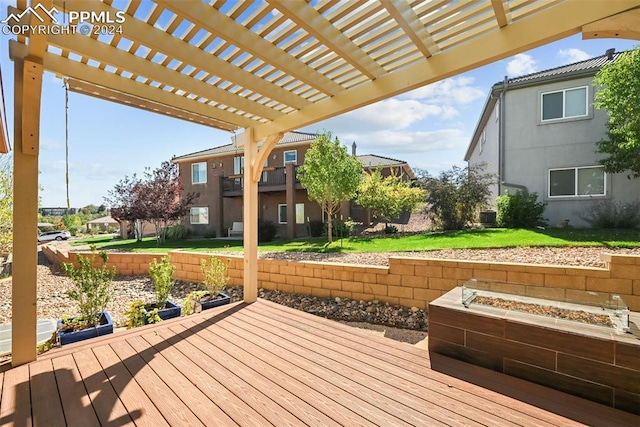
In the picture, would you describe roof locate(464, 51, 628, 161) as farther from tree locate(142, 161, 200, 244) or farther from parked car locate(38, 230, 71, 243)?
→ parked car locate(38, 230, 71, 243)

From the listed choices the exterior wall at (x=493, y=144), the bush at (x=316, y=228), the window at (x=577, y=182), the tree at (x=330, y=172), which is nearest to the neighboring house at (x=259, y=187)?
the bush at (x=316, y=228)

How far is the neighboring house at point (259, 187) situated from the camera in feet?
50.0

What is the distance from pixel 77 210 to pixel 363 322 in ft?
188

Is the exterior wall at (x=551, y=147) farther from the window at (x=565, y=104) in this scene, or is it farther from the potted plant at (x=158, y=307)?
the potted plant at (x=158, y=307)

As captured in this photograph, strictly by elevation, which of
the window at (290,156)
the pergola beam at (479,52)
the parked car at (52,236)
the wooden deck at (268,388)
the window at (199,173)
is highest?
the window at (290,156)

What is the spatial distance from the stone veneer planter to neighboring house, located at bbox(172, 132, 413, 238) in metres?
12.0

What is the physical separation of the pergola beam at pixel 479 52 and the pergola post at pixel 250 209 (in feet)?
3.93

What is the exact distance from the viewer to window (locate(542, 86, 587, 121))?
9.79m

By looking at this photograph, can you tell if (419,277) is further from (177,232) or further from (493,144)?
(177,232)

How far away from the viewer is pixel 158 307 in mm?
A: 4488

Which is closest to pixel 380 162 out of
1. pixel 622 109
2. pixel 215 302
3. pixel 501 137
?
pixel 501 137

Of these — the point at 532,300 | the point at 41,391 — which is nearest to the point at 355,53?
the point at 532,300

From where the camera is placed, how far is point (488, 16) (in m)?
2.28

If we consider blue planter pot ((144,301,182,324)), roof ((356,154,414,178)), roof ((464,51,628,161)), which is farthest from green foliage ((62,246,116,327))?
roof ((356,154,414,178))
